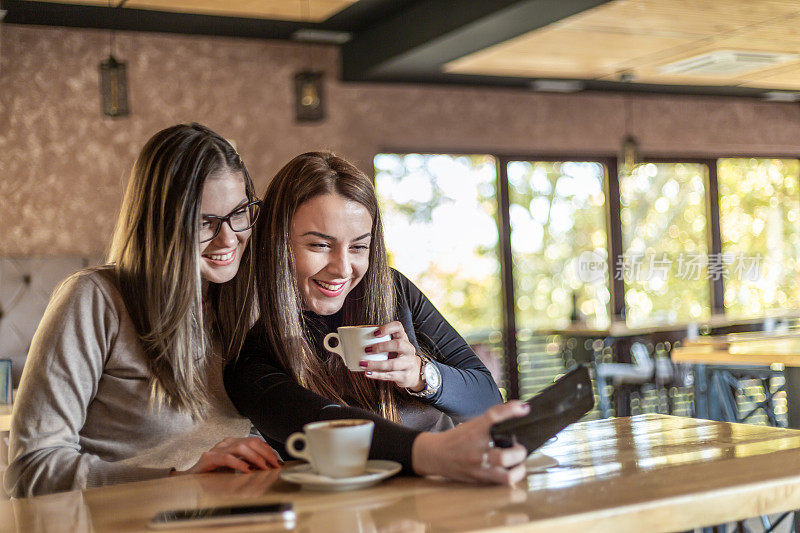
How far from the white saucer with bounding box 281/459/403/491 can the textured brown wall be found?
3.55m

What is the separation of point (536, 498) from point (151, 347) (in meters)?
0.77

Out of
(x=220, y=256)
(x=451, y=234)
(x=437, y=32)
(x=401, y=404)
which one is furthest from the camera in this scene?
(x=451, y=234)

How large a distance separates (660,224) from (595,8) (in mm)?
3690

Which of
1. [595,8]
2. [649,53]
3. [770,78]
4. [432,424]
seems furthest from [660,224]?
[432,424]

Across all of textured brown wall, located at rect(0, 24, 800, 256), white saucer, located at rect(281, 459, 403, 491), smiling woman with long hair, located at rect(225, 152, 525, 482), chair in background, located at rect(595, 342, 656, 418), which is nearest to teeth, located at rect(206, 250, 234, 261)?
smiling woman with long hair, located at rect(225, 152, 525, 482)

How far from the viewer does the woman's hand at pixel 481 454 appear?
119 centimetres

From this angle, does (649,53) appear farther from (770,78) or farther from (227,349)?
(227,349)

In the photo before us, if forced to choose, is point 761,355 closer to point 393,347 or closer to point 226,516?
point 393,347

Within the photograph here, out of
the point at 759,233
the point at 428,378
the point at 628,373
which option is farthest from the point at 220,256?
the point at 759,233

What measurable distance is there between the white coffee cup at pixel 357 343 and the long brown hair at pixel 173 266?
258 millimetres

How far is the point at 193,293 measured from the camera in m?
1.60

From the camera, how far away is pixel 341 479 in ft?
4.00

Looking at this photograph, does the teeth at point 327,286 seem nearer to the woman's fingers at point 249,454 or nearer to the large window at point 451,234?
the woman's fingers at point 249,454

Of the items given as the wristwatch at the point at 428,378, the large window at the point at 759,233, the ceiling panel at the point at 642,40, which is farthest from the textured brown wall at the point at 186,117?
the wristwatch at the point at 428,378
